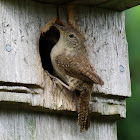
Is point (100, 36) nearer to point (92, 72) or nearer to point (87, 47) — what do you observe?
point (87, 47)

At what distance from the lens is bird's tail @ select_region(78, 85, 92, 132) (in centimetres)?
537

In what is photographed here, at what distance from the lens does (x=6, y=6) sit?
5309 mm

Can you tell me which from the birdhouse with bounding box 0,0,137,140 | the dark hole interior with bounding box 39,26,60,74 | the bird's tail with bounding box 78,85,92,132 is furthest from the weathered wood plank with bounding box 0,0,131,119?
the dark hole interior with bounding box 39,26,60,74

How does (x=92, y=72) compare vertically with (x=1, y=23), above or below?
below

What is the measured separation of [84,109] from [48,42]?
104cm

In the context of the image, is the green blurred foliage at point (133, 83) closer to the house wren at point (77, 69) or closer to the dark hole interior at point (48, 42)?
the dark hole interior at point (48, 42)

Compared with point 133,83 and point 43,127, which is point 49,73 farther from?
point 133,83

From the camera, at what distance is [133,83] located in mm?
6699

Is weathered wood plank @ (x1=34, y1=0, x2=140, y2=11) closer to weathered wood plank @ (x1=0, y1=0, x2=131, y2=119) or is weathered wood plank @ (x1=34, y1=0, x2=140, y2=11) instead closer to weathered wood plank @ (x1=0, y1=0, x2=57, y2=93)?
weathered wood plank @ (x1=0, y1=0, x2=131, y2=119)

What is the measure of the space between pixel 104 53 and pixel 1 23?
3.57ft

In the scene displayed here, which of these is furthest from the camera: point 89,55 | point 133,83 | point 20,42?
point 133,83

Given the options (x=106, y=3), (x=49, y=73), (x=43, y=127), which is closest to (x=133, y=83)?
(x=106, y=3)

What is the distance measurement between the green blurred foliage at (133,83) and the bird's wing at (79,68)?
123 centimetres

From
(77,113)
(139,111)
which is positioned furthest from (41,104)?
(139,111)
